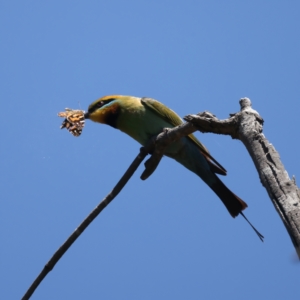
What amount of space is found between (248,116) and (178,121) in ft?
6.27

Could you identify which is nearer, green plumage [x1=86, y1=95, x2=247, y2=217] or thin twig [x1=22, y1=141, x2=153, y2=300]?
thin twig [x1=22, y1=141, x2=153, y2=300]

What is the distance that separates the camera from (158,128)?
412 centimetres

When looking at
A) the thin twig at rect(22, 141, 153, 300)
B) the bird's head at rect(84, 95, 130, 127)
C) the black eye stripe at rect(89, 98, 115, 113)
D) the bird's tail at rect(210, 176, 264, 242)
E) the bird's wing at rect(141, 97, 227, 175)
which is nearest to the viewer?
the thin twig at rect(22, 141, 153, 300)

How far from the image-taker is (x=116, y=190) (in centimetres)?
312

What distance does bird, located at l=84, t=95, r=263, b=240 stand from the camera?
3922 mm

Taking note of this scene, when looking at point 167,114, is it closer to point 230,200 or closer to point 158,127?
point 158,127

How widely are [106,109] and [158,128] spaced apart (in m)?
0.52

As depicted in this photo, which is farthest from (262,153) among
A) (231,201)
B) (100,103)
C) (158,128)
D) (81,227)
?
(100,103)

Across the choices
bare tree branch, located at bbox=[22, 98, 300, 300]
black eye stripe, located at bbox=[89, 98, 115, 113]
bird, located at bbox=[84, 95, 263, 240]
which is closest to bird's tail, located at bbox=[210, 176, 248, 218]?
bird, located at bbox=[84, 95, 263, 240]

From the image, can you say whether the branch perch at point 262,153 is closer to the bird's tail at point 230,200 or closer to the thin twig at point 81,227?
the thin twig at point 81,227

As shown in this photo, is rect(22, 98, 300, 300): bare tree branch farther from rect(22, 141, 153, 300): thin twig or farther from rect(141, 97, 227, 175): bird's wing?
rect(141, 97, 227, 175): bird's wing

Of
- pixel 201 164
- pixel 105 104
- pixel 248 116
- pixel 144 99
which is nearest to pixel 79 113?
pixel 105 104

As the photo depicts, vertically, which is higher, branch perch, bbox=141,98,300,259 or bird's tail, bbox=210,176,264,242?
bird's tail, bbox=210,176,264,242

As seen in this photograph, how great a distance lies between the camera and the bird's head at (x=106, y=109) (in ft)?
14.3
